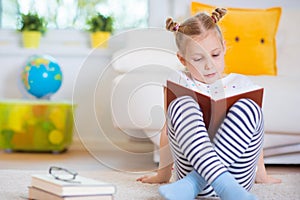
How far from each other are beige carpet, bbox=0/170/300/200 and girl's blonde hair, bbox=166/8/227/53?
0.41 m

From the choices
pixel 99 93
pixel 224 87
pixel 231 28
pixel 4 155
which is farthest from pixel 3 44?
pixel 224 87

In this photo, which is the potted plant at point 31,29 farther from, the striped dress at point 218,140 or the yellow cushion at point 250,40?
the striped dress at point 218,140

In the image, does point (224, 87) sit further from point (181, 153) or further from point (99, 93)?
point (99, 93)

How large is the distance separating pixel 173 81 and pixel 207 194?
0.31 meters

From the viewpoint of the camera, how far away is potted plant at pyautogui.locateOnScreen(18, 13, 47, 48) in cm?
309

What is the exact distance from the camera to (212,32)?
166cm

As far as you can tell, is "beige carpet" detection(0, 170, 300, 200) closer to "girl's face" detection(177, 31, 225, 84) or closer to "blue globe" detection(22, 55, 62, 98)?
"girl's face" detection(177, 31, 225, 84)

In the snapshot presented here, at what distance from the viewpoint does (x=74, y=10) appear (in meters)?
3.30

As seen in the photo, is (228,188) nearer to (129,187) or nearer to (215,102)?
(215,102)

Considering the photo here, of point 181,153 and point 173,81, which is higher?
point 173,81

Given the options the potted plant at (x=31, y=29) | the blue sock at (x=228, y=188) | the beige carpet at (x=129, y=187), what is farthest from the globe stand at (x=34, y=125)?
the blue sock at (x=228, y=188)

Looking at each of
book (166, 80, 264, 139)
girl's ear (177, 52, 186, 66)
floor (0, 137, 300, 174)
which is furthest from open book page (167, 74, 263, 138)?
floor (0, 137, 300, 174)

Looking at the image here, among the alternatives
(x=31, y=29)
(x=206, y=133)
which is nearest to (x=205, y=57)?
(x=206, y=133)

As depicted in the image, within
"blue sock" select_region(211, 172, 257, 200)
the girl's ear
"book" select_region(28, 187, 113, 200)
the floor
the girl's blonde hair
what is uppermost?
the girl's blonde hair
